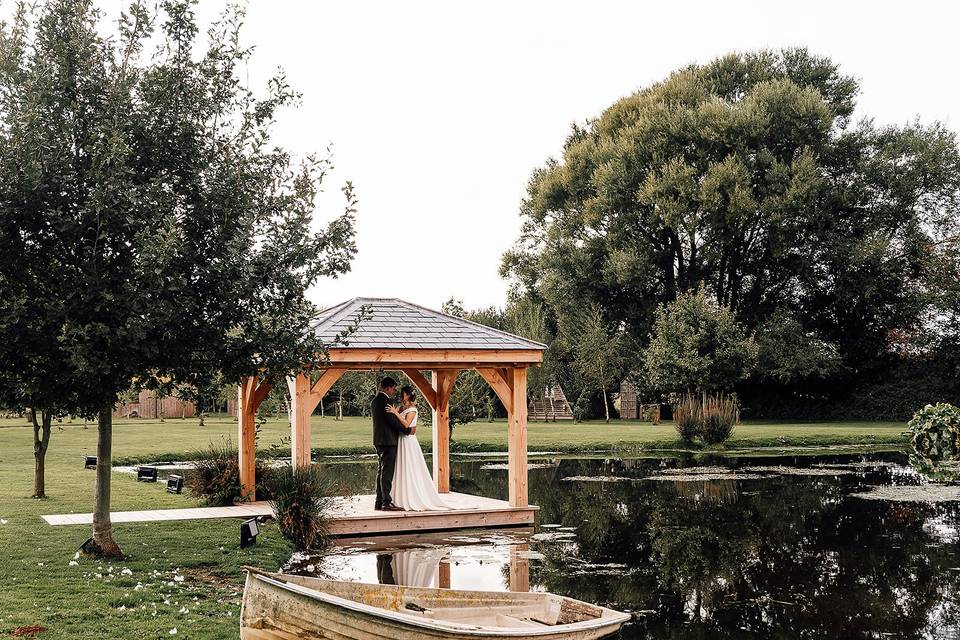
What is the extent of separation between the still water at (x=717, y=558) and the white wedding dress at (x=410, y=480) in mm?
1044

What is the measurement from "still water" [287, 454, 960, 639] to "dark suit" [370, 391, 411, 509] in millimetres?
1407

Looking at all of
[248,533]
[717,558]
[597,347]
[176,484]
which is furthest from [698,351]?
[248,533]

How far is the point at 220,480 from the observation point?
55.5 feet

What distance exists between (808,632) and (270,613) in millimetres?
4674

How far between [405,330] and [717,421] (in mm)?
18089

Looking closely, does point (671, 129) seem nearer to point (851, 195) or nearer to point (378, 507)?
point (851, 195)

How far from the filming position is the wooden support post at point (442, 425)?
725 inches

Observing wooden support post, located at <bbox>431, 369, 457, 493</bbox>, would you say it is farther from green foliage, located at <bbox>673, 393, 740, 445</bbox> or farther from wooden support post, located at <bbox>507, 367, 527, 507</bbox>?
green foliage, located at <bbox>673, 393, 740, 445</bbox>

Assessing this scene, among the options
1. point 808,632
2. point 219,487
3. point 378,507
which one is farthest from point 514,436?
point 808,632

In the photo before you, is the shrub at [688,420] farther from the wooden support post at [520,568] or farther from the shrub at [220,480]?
the wooden support post at [520,568]

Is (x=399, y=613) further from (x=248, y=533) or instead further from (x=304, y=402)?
(x=304, y=402)

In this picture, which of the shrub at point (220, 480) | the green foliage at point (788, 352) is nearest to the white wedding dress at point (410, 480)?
the shrub at point (220, 480)

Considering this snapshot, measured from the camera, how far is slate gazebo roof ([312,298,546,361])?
15.1 metres

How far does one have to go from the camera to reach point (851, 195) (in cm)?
4100
